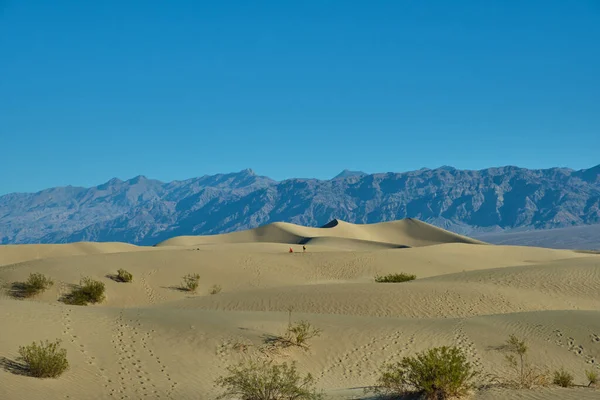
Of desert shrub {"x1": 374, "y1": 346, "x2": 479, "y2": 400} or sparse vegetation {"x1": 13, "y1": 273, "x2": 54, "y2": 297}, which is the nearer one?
desert shrub {"x1": 374, "y1": 346, "x2": 479, "y2": 400}

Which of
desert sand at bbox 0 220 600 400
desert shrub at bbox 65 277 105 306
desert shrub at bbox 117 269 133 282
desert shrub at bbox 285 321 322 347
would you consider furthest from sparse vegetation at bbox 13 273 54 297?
desert shrub at bbox 285 321 322 347

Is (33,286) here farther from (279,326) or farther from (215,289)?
(279,326)

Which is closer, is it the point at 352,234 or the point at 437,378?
the point at 437,378

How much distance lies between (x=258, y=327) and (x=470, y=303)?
442 inches

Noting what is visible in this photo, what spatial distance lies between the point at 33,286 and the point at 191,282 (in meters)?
8.07

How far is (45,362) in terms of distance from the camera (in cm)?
1239

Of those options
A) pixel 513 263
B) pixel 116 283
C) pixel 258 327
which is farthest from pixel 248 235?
pixel 258 327

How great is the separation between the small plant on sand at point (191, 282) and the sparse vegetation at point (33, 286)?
7.00m

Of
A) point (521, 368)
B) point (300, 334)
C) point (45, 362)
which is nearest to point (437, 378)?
point (521, 368)

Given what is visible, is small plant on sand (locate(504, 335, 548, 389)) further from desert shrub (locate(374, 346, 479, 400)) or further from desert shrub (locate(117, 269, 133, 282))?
desert shrub (locate(117, 269, 133, 282))

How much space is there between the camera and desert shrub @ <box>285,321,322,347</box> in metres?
15.9

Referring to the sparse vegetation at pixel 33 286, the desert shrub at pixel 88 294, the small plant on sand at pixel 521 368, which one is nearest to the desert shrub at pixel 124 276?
the desert shrub at pixel 88 294

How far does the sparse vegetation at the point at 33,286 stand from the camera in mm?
28500

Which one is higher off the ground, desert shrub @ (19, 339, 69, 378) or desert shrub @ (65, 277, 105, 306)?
desert shrub @ (65, 277, 105, 306)
